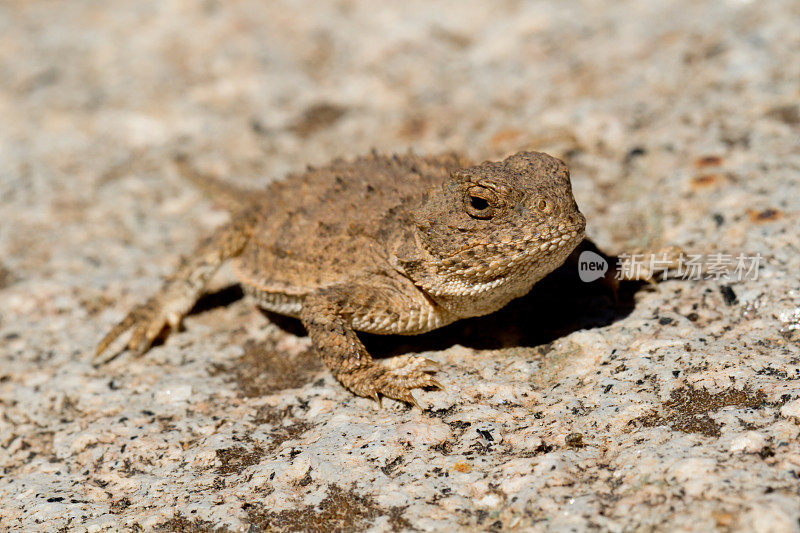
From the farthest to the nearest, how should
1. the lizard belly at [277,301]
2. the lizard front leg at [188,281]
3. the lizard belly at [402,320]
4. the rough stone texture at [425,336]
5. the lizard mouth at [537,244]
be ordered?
1. the lizard front leg at [188,281]
2. the lizard belly at [277,301]
3. the lizard belly at [402,320]
4. the lizard mouth at [537,244]
5. the rough stone texture at [425,336]

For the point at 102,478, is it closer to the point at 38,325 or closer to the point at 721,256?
the point at 38,325

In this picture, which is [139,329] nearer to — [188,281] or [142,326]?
[142,326]

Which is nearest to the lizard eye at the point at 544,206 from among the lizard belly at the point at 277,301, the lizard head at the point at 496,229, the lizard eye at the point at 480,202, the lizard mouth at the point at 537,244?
the lizard head at the point at 496,229

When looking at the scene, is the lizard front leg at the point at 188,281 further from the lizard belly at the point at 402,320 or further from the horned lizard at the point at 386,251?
the lizard belly at the point at 402,320

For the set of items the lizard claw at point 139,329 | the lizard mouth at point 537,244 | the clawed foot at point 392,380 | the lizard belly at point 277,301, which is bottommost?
the lizard claw at point 139,329

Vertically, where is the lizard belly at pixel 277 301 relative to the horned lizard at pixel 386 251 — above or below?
below

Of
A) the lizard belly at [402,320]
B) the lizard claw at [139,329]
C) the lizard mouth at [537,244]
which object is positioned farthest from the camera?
the lizard claw at [139,329]

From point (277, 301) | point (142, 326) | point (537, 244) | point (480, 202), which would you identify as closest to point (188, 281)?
point (142, 326)

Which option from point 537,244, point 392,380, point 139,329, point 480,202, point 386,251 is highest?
point 480,202
